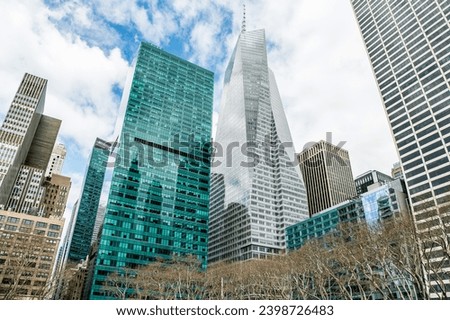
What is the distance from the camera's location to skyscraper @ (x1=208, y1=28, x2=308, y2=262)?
148 metres

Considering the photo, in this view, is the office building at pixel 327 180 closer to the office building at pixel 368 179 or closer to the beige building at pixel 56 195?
the office building at pixel 368 179

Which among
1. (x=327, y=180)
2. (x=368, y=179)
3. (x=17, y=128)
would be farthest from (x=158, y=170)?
(x=368, y=179)

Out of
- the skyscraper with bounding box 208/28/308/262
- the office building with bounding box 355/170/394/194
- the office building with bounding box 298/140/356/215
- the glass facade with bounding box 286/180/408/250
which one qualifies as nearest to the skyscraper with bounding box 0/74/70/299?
the skyscraper with bounding box 208/28/308/262

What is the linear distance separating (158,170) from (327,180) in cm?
10456

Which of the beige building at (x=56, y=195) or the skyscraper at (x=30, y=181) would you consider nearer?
the skyscraper at (x=30, y=181)

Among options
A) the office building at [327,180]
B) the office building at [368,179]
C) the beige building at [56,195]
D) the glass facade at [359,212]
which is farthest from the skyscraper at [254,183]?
the beige building at [56,195]

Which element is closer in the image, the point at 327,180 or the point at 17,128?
the point at 17,128

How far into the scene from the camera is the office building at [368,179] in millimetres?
168438

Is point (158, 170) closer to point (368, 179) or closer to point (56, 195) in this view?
point (56, 195)

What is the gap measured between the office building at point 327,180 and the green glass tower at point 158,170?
78870 mm

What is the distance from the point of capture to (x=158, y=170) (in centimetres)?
12750

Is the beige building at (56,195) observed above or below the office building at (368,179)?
below

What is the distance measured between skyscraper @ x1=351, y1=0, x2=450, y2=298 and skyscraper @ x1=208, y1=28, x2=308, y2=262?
2820 inches
